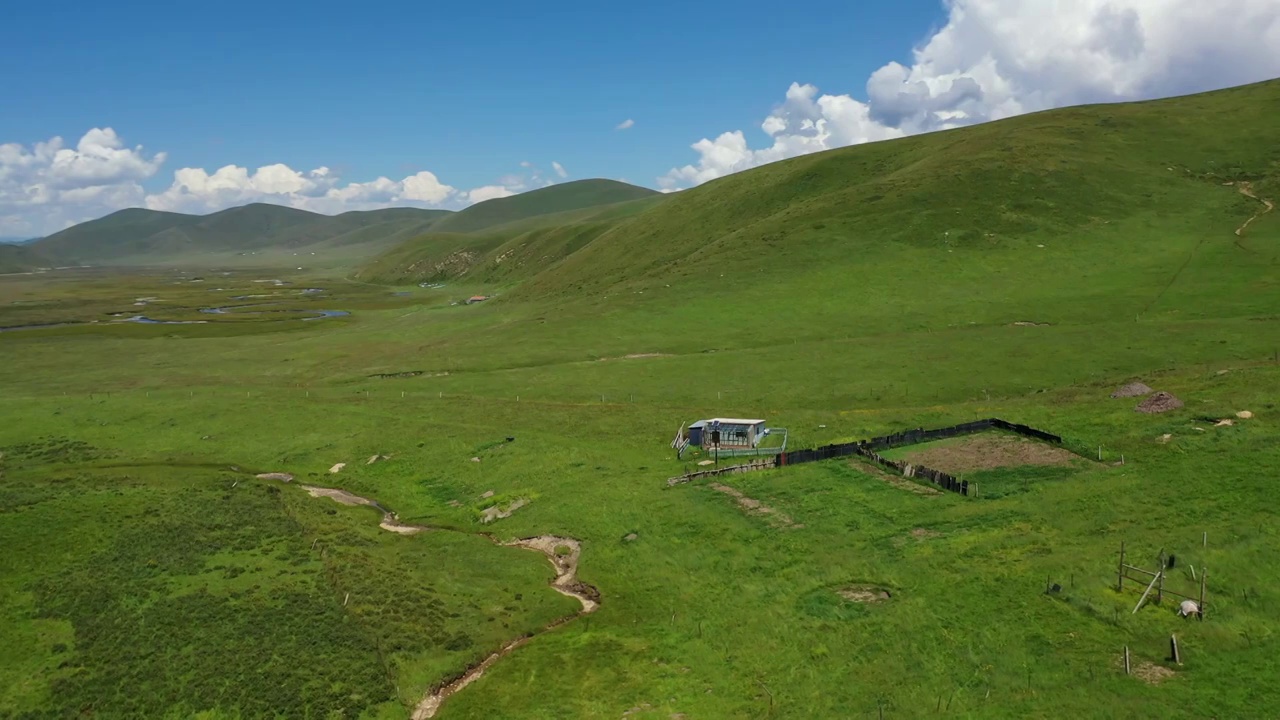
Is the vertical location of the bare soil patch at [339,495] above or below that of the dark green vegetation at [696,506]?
below

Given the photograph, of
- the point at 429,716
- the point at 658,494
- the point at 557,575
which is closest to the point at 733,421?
the point at 658,494

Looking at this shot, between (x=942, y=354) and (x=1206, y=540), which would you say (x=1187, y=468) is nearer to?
(x=1206, y=540)

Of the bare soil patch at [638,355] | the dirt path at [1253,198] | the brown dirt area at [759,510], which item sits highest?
the dirt path at [1253,198]

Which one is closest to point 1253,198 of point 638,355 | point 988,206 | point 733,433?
point 988,206

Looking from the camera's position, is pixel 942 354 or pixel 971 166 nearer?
pixel 942 354

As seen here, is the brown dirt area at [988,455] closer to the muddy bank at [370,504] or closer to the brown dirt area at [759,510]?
the brown dirt area at [759,510]

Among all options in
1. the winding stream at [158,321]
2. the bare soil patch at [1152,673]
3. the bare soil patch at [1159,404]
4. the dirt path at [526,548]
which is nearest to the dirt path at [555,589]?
the dirt path at [526,548]
